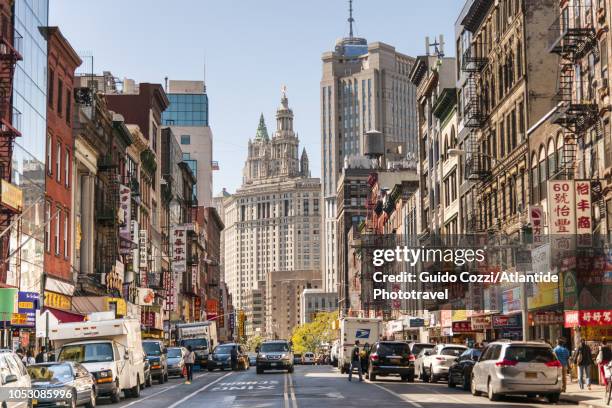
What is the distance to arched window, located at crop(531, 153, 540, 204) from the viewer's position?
53.5m

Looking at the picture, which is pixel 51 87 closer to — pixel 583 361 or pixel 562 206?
pixel 562 206

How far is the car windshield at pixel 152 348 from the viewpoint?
5119 centimetres

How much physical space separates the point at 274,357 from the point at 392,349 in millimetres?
15124

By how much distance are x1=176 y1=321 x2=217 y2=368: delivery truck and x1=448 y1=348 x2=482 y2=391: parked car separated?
35.2m

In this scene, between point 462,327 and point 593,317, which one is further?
point 462,327

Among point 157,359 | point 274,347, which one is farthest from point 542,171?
point 157,359

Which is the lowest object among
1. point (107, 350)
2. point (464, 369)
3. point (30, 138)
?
point (464, 369)

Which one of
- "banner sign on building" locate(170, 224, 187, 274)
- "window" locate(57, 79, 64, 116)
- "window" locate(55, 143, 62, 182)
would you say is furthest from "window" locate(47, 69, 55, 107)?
"banner sign on building" locate(170, 224, 187, 274)

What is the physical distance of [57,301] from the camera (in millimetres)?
Answer: 54344

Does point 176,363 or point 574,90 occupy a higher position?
point 574,90

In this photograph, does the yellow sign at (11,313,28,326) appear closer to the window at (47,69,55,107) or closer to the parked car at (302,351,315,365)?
the window at (47,69,55,107)

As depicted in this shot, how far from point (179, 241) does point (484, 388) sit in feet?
253

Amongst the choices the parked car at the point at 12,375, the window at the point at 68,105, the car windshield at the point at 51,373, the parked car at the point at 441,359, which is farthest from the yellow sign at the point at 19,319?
the parked car at the point at 12,375

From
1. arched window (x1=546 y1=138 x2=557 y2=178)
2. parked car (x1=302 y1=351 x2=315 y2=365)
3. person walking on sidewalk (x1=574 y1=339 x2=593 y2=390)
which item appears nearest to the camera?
person walking on sidewalk (x1=574 y1=339 x2=593 y2=390)
